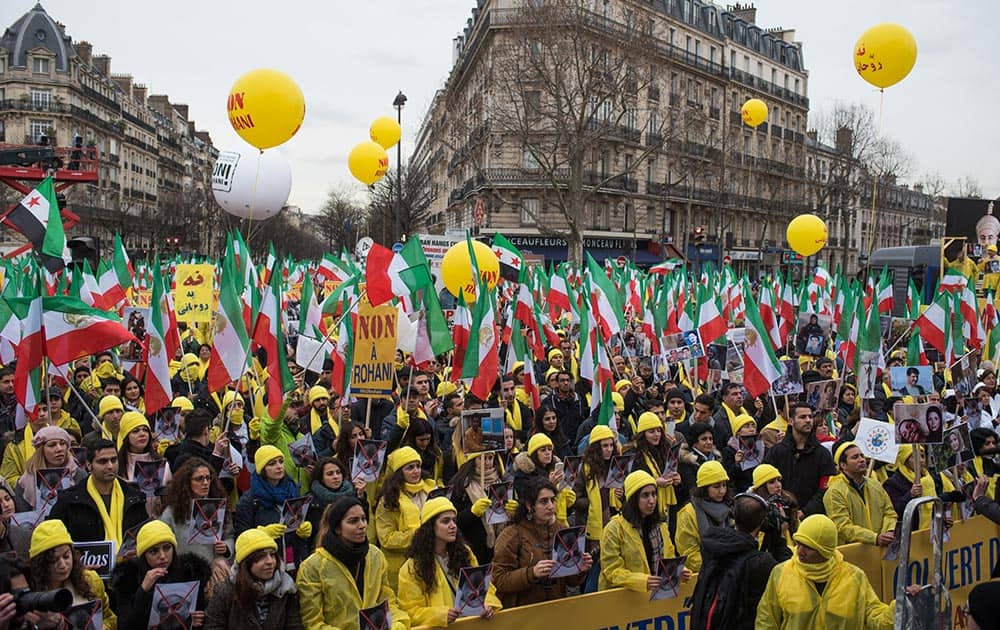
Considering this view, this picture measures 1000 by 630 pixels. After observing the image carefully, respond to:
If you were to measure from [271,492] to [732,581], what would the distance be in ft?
8.95

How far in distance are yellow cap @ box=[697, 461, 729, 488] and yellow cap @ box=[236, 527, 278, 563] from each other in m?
2.41

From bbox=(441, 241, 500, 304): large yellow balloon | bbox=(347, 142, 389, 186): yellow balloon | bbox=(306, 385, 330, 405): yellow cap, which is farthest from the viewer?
bbox=(347, 142, 389, 186): yellow balloon

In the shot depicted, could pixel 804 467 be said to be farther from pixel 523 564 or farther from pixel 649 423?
pixel 523 564

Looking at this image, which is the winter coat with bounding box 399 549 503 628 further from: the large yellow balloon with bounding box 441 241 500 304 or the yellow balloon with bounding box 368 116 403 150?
the yellow balloon with bounding box 368 116 403 150

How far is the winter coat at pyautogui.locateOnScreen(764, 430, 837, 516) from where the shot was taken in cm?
641

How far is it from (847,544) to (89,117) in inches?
2679

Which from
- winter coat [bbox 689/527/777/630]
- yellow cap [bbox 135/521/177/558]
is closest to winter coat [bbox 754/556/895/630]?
winter coat [bbox 689/527/777/630]

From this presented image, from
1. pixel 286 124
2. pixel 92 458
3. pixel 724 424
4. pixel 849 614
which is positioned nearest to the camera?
pixel 849 614

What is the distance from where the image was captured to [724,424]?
8.20m

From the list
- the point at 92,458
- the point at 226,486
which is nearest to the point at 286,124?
the point at 226,486

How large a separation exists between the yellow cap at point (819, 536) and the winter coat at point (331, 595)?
1.81m

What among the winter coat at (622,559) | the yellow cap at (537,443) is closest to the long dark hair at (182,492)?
the yellow cap at (537,443)

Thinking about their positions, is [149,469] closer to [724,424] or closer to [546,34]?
[724,424]

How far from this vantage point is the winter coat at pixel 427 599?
439 cm
